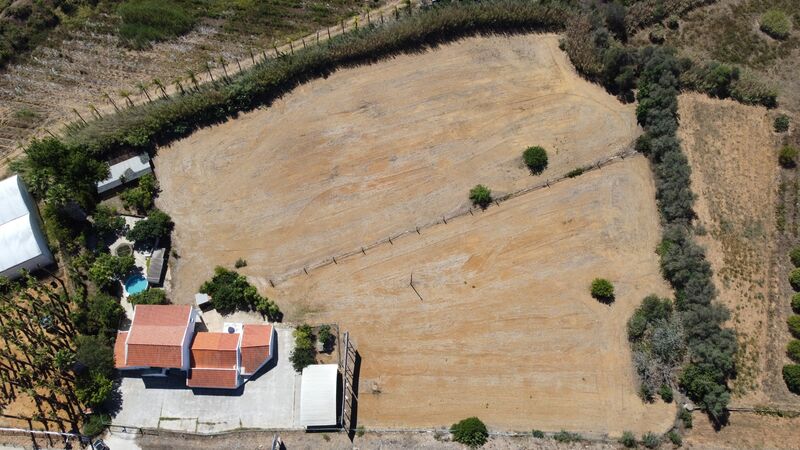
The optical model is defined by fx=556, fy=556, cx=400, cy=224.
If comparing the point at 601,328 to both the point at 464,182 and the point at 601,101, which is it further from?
the point at 601,101

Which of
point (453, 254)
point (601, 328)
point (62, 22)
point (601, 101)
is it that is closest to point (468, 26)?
point (601, 101)

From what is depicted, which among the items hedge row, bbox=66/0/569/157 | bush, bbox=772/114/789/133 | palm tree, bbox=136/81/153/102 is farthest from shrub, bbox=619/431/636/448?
palm tree, bbox=136/81/153/102

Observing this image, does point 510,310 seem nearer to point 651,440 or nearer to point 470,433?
point 470,433

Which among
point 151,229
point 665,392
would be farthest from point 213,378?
point 665,392

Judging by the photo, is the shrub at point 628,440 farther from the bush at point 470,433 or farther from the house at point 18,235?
the house at point 18,235

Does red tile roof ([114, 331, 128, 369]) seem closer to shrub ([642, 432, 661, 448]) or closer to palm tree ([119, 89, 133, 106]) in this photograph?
palm tree ([119, 89, 133, 106])

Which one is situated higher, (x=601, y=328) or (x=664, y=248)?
(x=664, y=248)
